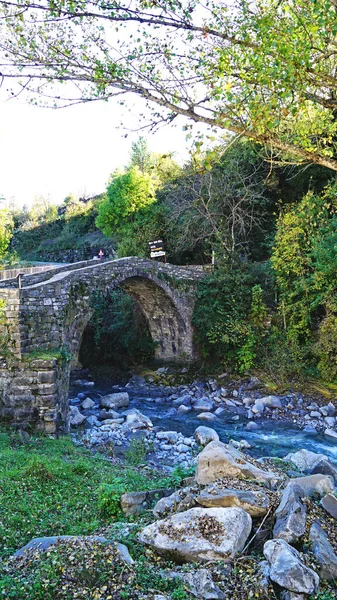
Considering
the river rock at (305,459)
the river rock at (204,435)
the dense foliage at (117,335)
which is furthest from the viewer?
the dense foliage at (117,335)

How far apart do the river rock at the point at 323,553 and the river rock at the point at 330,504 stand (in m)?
0.41

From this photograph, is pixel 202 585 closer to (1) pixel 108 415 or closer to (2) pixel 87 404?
(1) pixel 108 415

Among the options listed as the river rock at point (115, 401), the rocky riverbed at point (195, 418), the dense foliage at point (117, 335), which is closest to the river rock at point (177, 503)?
the rocky riverbed at point (195, 418)

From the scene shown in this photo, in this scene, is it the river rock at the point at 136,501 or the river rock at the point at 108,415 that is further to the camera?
the river rock at the point at 108,415

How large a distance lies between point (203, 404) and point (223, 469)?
28.6 feet

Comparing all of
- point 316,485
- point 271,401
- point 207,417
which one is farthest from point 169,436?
point 316,485

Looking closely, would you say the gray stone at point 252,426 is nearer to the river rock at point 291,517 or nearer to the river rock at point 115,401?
the river rock at point 115,401

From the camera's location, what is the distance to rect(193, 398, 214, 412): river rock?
1325 cm

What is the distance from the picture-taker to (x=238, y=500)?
4.03 meters

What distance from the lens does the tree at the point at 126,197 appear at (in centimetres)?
2047

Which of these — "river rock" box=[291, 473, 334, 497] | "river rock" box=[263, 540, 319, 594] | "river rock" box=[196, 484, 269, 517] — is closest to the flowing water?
"river rock" box=[291, 473, 334, 497]

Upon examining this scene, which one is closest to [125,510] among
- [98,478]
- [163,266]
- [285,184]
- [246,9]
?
[98,478]

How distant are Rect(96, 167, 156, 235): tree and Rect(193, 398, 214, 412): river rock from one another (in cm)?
1007

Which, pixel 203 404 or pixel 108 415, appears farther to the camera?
pixel 203 404
